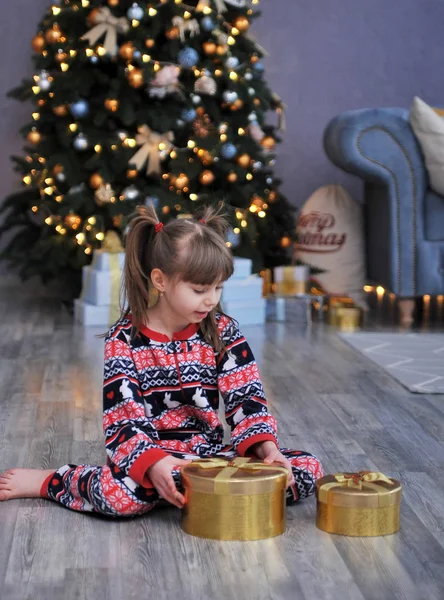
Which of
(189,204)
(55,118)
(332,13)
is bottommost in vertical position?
(189,204)

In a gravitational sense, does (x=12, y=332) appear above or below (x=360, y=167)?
below

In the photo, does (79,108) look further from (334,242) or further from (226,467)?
(226,467)

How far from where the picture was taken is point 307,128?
519 centimetres

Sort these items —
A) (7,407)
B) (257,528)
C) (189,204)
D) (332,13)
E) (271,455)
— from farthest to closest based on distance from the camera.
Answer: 1. (332,13)
2. (189,204)
3. (7,407)
4. (271,455)
5. (257,528)

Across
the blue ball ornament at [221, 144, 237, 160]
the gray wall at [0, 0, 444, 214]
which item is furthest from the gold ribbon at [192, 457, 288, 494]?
the gray wall at [0, 0, 444, 214]

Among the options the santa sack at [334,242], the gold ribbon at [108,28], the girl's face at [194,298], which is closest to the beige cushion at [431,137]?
the santa sack at [334,242]

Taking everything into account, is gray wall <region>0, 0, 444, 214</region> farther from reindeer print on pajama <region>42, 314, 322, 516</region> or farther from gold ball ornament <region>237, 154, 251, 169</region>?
reindeer print on pajama <region>42, 314, 322, 516</region>

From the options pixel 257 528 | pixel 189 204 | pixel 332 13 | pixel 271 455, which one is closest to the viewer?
pixel 257 528

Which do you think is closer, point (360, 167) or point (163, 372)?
point (163, 372)

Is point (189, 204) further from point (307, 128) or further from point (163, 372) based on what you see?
point (163, 372)

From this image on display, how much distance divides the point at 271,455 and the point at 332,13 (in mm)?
3767

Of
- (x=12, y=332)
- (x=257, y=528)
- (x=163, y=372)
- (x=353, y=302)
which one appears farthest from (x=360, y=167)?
(x=257, y=528)

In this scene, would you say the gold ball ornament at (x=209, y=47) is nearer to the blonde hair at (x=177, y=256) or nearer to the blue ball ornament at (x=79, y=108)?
the blue ball ornament at (x=79, y=108)

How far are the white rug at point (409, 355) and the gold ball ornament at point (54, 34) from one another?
1727 millimetres
